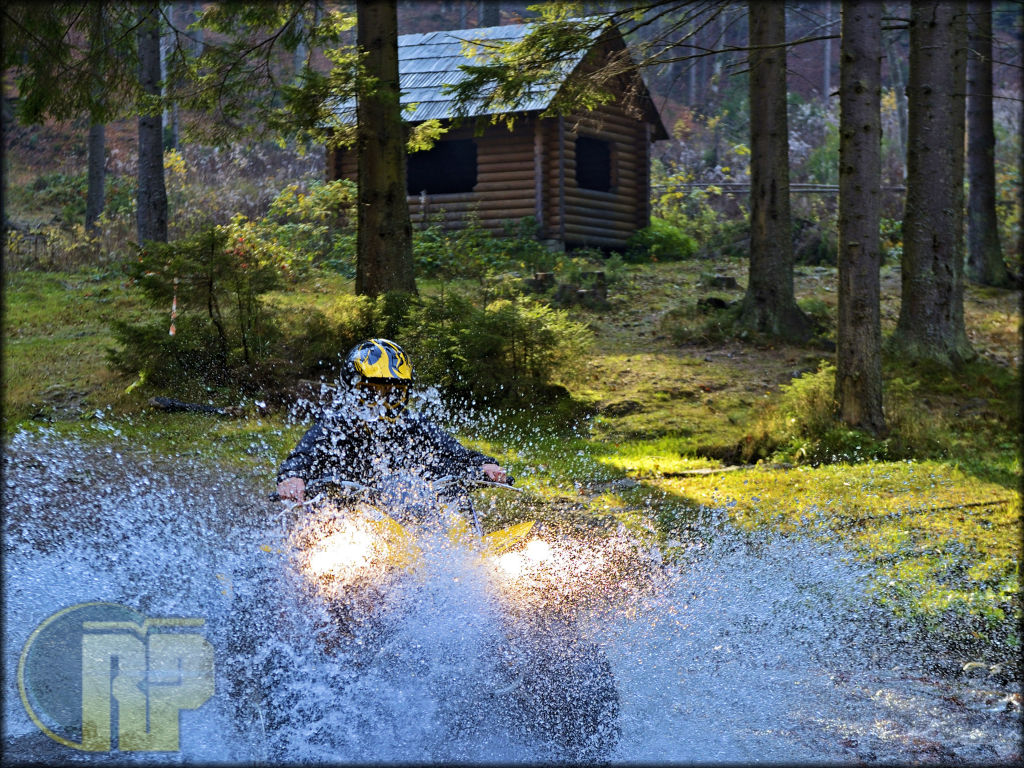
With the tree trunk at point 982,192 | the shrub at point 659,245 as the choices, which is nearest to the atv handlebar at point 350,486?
the tree trunk at point 982,192

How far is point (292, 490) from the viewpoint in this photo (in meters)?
5.39

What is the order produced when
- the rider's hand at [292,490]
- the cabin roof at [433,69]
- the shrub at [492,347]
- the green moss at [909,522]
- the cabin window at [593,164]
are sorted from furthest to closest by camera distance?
the cabin window at [593,164] < the cabin roof at [433,69] < the shrub at [492,347] < the green moss at [909,522] < the rider's hand at [292,490]

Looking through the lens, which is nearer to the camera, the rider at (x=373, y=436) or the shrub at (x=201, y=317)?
the rider at (x=373, y=436)

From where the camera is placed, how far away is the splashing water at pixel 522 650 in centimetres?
470

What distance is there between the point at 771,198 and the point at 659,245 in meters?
10.1

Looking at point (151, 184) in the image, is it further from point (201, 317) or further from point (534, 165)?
point (534, 165)

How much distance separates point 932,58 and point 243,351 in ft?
31.4

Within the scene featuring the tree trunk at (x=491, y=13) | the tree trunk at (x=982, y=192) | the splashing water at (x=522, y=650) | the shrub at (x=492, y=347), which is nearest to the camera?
the splashing water at (x=522, y=650)

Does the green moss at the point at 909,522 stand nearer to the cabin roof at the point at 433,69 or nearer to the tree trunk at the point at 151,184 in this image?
the tree trunk at the point at 151,184

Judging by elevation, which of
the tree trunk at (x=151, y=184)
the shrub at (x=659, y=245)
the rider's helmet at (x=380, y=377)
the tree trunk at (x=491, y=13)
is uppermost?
the tree trunk at (x=491, y=13)

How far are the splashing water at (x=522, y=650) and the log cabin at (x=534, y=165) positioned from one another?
1698cm

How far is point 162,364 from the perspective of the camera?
41.0 feet

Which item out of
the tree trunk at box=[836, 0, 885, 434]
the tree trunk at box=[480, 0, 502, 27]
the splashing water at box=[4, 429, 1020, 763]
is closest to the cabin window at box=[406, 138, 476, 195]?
the tree trunk at box=[480, 0, 502, 27]

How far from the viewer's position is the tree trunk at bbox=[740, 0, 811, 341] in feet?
52.2
